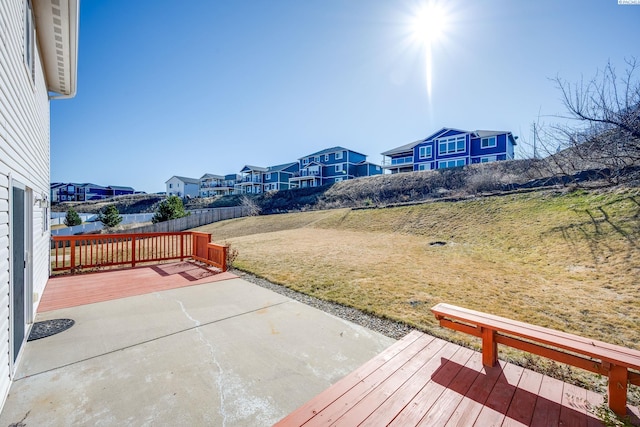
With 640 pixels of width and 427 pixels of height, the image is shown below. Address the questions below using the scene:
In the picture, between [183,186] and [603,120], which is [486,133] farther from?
[183,186]

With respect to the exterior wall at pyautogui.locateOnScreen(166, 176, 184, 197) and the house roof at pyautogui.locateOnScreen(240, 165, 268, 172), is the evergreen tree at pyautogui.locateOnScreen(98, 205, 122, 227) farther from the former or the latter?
the exterior wall at pyautogui.locateOnScreen(166, 176, 184, 197)

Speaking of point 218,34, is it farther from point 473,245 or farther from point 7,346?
point 473,245

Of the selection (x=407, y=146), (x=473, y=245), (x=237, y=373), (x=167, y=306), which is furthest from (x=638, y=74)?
(x=407, y=146)

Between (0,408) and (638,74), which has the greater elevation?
(638,74)

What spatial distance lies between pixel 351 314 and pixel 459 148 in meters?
29.8

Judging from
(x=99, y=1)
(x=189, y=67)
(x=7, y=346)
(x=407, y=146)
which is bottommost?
(x=7, y=346)

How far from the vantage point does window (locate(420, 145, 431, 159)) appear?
30983mm

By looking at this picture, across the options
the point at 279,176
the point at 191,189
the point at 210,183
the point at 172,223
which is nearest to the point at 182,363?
the point at 172,223

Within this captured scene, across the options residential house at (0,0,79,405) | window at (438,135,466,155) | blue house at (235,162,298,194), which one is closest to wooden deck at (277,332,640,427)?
residential house at (0,0,79,405)

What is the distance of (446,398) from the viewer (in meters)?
2.31

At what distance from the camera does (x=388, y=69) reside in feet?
34.1

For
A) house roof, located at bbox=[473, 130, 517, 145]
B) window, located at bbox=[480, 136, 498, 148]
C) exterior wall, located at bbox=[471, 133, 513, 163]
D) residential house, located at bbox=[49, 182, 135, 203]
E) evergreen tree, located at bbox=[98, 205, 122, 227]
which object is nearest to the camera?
evergreen tree, located at bbox=[98, 205, 122, 227]

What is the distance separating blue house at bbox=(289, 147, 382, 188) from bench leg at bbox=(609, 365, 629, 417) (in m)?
39.0

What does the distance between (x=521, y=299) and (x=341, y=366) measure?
163 inches
